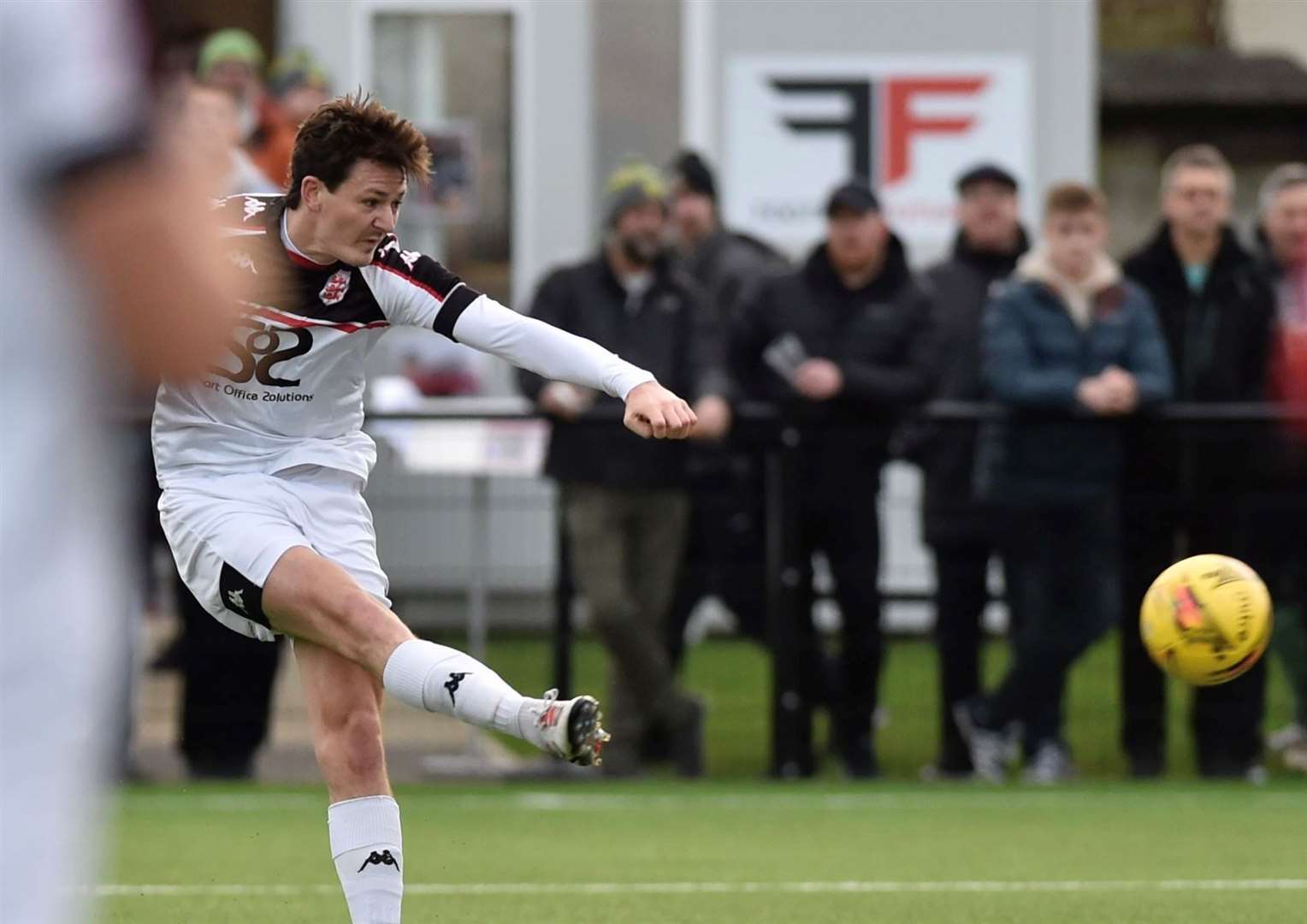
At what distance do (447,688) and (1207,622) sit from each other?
2309mm

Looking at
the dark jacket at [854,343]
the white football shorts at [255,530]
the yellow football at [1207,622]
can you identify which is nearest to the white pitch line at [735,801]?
the dark jacket at [854,343]

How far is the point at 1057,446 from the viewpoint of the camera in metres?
9.92

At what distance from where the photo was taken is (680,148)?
13984 millimetres

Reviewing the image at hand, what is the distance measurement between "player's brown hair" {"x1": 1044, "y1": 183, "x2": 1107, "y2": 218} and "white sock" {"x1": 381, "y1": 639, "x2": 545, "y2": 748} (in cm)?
512

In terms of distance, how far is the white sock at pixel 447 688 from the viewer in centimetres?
519

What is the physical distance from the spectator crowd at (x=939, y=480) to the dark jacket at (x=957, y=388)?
0.05ft

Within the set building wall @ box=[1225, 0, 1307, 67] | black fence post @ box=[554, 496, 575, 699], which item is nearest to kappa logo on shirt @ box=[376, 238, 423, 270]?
black fence post @ box=[554, 496, 575, 699]

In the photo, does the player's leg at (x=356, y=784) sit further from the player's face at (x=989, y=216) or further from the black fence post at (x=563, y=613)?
the player's face at (x=989, y=216)

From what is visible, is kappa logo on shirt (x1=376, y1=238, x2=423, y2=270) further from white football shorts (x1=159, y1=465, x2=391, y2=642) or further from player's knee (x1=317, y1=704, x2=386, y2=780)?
player's knee (x1=317, y1=704, x2=386, y2=780)

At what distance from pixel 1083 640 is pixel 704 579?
5.35 feet

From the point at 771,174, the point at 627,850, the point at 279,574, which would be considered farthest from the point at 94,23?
the point at 771,174

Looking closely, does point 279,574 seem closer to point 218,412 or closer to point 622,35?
point 218,412

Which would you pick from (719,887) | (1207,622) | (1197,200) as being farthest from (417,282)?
(1197,200)

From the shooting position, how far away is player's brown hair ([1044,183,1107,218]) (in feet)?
31.8
